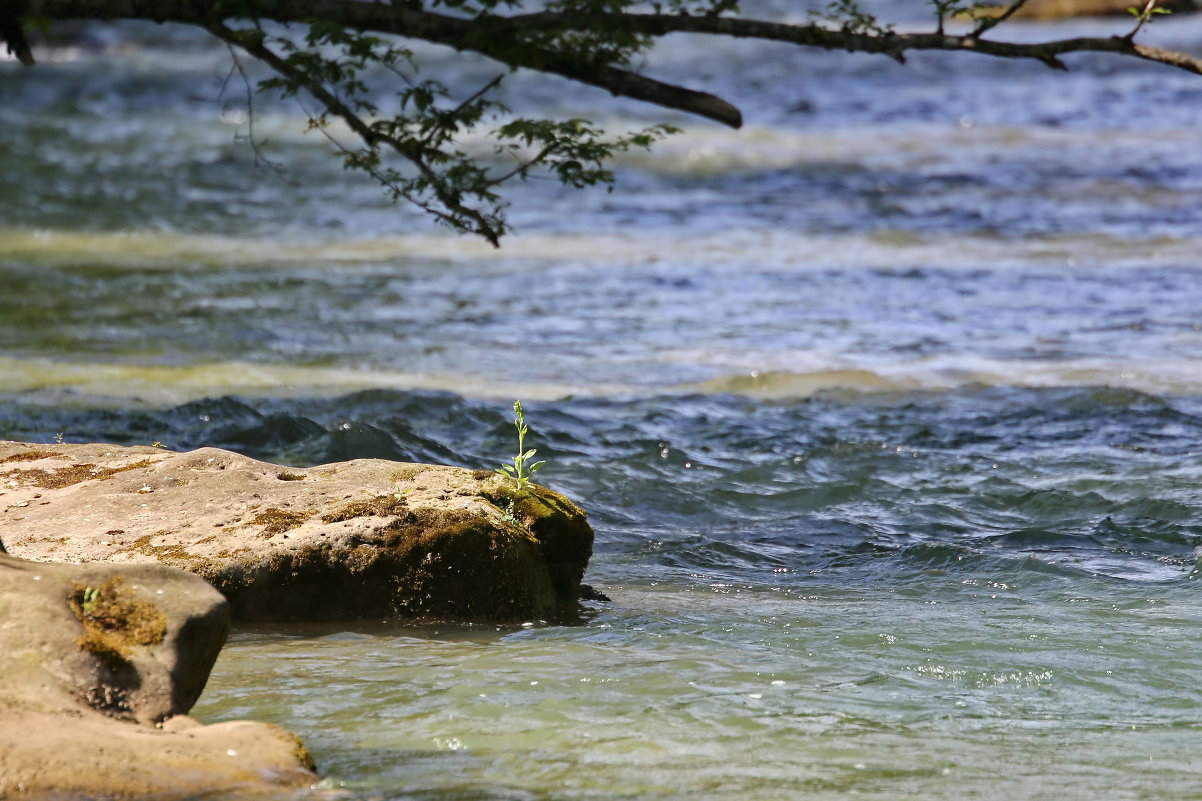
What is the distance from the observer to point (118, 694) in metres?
3.49

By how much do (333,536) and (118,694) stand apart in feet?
4.83

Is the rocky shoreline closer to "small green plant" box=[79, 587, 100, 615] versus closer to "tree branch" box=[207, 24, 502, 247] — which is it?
"small green plant" box=[79, 587, 100, 615]

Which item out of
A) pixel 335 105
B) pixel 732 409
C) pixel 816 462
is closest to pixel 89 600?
pixel 335 105

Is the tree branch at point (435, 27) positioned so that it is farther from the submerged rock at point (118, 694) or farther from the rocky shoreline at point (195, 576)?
the submerged rock at point (118, 694)

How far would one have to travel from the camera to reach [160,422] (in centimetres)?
882

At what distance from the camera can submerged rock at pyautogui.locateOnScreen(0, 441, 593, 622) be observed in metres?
4.88

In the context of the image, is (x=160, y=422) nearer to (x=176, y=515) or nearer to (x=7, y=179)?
(x=176, y=515)

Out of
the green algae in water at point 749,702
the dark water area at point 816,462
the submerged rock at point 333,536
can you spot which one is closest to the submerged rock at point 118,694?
the green algae in water at point 749,702

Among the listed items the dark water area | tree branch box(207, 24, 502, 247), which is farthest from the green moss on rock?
tree branch box(207, 24, 502, 247)

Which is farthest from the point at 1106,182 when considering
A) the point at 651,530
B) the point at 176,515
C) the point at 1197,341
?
the point at 176,515

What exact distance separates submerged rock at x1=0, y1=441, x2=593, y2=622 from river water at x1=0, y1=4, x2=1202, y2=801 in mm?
171

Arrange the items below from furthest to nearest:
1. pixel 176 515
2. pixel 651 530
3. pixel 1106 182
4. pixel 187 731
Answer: pixel 1106 182 → pixel 651 530 → pixel 176 515 → pixel 187 731

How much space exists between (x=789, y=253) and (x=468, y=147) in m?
8.05

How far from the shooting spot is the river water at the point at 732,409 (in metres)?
4.04
